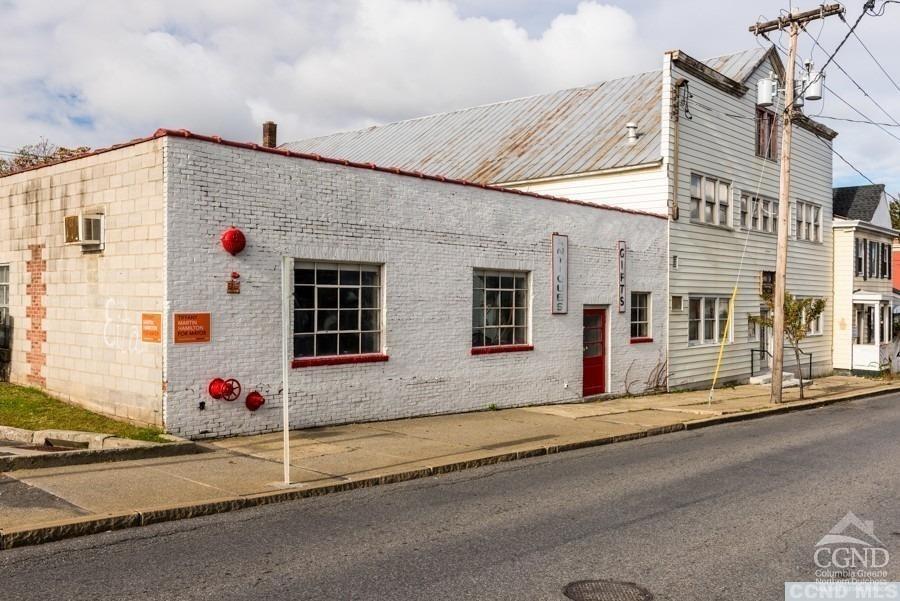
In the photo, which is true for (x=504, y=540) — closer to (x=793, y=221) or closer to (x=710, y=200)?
(x=710, y=200)

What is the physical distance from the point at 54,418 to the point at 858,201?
3112 cm

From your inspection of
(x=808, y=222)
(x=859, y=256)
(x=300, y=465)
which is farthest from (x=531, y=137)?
(x=300, y=465)

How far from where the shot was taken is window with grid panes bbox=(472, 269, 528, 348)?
1563 centimetres

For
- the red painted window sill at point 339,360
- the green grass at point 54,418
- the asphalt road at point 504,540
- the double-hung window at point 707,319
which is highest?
the double-hung window at point 707,319

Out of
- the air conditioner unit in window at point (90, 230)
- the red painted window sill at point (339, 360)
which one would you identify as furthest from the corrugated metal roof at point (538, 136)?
the air conditioner unit in window at point (90, 230)

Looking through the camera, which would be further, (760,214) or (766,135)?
(766,135)

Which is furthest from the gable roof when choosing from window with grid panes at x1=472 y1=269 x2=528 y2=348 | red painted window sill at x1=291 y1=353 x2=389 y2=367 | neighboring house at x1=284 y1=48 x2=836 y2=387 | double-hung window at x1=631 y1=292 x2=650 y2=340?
red painted window sill at x1=291 y1=353 x2=389 y2=367

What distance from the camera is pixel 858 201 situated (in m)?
32.6

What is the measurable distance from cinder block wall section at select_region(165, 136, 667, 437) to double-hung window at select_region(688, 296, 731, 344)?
3444mm

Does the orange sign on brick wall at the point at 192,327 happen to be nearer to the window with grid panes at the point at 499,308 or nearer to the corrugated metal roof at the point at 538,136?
the window with grid panes at the point at 499,308

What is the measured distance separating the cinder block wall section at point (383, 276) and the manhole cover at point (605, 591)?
703cm

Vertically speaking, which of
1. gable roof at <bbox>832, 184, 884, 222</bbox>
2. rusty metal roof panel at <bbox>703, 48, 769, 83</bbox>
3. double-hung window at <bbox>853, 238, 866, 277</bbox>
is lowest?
double-hung window at <bbox>853, 238, 866, 277</bbox>

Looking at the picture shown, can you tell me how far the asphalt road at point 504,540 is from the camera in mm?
5660

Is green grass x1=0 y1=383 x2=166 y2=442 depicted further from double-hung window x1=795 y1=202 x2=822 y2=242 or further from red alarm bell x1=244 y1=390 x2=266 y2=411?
double-hung window x1=795 y1=202 x2=822 y2=242
